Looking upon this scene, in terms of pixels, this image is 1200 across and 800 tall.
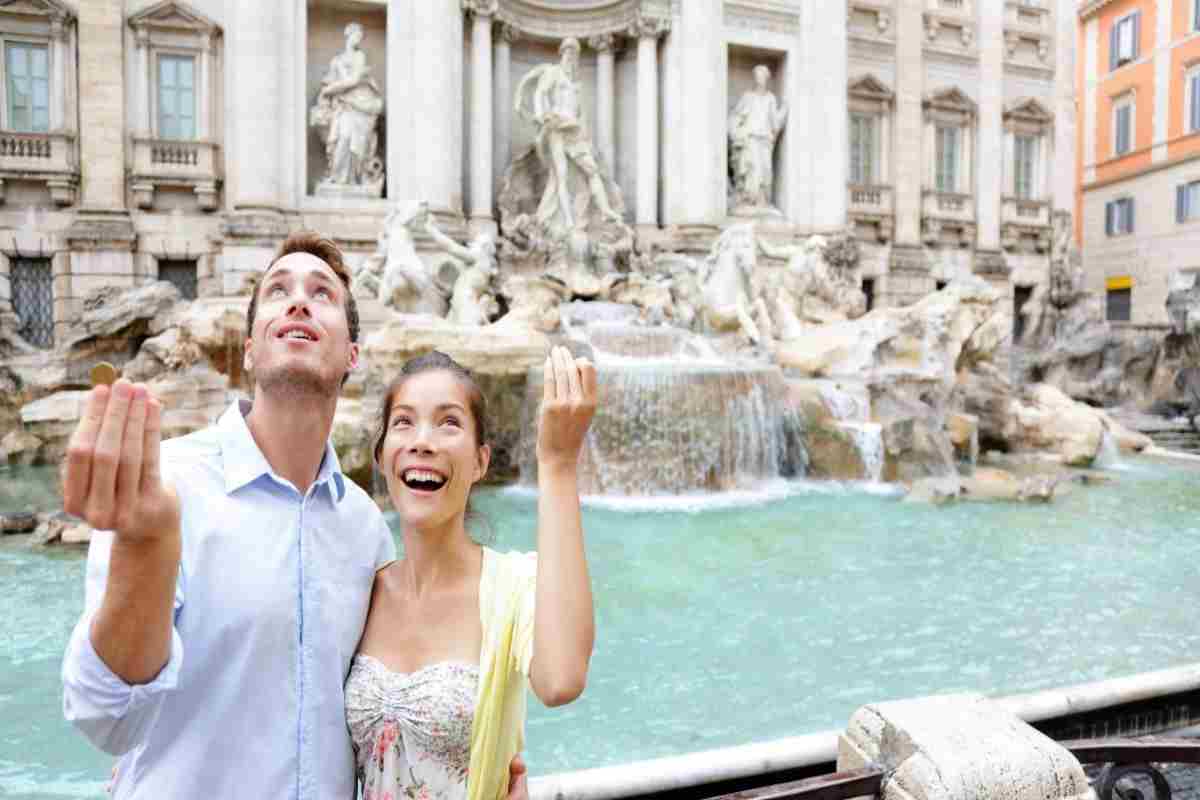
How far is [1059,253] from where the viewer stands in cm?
1998

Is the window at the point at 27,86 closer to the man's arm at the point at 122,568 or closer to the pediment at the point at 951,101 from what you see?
the man's arm at the point at 122,568

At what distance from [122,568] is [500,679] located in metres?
0.59

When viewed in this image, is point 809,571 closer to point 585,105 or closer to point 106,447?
point 106,447

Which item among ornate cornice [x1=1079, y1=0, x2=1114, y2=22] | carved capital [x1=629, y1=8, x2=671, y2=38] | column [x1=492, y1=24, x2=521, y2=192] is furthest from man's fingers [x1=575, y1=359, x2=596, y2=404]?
ornate cornice [x1=1079, y1=0, x2=1114, y2=22]

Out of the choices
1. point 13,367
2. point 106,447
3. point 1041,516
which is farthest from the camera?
point 13,367

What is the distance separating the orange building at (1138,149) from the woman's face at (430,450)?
75.2 feet

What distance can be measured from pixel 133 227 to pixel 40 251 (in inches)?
54.4

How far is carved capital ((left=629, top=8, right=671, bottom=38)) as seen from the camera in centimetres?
1538

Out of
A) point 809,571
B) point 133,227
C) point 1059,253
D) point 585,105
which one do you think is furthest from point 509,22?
point 1059,253

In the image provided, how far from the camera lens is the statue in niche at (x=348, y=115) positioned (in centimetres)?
1362

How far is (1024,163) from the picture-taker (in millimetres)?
20109

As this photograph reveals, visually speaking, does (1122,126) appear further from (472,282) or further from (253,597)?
(253,597)

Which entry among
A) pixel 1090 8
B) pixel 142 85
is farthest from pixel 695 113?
pixel 1090 8

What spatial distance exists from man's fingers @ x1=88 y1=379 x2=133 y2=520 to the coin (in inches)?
0.6
